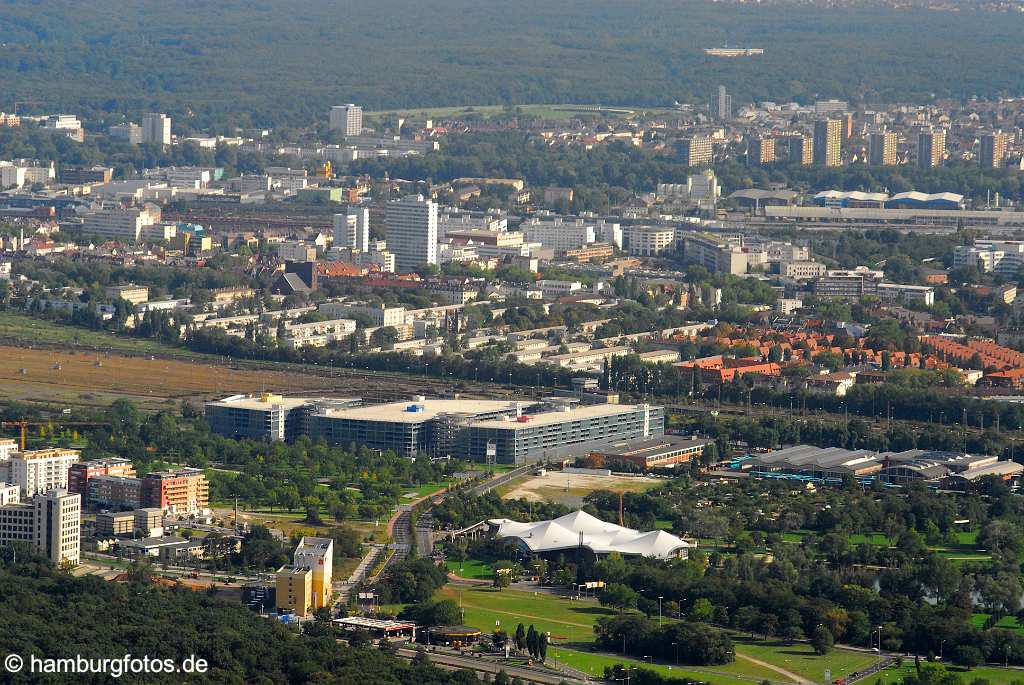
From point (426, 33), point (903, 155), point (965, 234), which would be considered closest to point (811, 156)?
point (903, 155)

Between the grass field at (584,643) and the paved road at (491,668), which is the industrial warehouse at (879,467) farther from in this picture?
the paved road at (491,668)

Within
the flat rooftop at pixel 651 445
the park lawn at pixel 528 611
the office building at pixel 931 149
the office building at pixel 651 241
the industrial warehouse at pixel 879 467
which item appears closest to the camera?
the park lawn at pixel 528 611

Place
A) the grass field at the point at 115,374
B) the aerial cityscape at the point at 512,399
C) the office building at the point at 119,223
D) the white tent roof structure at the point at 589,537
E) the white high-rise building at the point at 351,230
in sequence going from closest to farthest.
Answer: the aerial cityscape at the point at 512,399 < the white tent roof structure at the point at 589,537 < the grass field at the point at 115,374 < the white high-rise building at the point at 351,230 < the office building at the point at 119,223

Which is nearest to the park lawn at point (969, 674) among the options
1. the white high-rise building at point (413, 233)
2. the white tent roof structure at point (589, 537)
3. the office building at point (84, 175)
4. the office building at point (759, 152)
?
the white tent roof structure at point (589, 537)

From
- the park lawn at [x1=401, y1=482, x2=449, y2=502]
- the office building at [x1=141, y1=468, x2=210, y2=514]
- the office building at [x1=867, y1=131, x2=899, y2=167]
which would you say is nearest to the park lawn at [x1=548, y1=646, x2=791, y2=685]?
the office building at [x1=141, y1=468, x2=210, y2=514]

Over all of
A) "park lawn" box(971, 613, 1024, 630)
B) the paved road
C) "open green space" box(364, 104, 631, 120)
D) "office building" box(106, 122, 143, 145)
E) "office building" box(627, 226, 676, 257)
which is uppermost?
"open green space" box(364, 104, 631, 120)

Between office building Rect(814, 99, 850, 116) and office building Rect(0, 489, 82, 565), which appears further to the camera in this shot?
office building Rect(814, 99, 850, 116)

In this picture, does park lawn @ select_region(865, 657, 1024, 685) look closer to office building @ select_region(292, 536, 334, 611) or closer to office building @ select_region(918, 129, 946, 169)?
office building @ select_region(292, 536, 334, 611)
